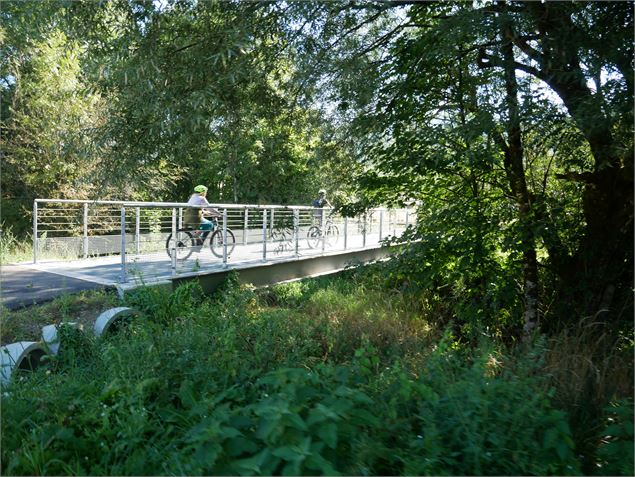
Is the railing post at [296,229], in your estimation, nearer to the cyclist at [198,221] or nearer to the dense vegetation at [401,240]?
the cyclist at [198,221]

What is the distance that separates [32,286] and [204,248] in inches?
136

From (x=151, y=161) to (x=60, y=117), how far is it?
1133 centimetres

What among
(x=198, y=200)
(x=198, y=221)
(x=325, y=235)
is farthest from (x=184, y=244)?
(x=325, y=235)

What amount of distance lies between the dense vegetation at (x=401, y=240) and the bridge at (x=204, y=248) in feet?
3.94

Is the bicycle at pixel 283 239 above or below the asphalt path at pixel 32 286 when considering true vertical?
above

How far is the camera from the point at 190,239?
1016 cm

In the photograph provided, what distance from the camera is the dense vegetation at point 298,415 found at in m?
2.54

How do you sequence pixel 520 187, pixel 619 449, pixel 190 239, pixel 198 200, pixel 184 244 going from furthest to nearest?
pixel 198 200, pixel 190 239, pixel 184 244, pixel 520 187, pixel 619 449

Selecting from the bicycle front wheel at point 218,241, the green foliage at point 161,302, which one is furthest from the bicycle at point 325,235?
the green foliage at point 161,302

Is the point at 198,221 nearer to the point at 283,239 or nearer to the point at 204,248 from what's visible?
the point at 204,248

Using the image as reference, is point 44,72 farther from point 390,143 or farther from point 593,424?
point 593,424

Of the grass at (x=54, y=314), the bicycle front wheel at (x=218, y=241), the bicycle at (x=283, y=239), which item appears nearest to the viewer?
the grass at (x=54, y=314)

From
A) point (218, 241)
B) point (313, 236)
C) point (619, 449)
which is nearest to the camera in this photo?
point (619, 449)

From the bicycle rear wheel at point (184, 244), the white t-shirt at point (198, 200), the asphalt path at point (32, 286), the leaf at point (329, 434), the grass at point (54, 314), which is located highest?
the white t-shirt at point (198, 200)
